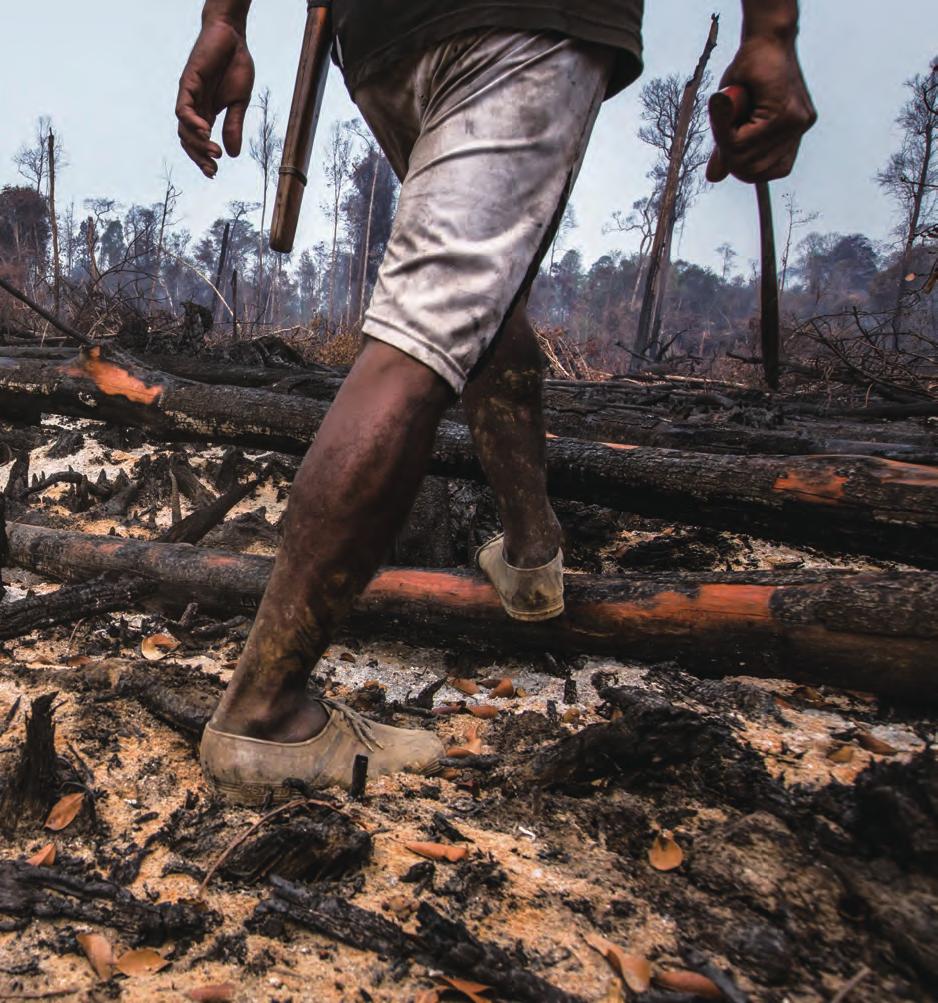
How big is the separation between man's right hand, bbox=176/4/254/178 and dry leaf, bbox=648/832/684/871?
164 centimetres

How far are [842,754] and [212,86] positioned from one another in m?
2.03

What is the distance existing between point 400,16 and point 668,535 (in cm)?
221

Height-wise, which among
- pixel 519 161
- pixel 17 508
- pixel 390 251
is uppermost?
pixel 519 161

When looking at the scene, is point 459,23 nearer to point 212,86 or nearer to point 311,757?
point 212,86

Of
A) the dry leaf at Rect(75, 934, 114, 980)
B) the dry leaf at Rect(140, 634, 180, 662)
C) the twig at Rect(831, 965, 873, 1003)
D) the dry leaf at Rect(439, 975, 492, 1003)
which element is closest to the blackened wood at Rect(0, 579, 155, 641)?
the dry leaf at Rect(140, 634, 180, 662)

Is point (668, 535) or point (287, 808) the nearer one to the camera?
point (287, 808)

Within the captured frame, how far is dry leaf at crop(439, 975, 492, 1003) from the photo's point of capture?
79 centimetres

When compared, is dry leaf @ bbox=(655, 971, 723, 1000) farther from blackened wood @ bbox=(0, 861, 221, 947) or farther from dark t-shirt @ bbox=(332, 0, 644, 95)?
dark t-shirt @ bbox=(332, 0, 644, 95)

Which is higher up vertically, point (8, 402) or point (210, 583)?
point (8, 402)

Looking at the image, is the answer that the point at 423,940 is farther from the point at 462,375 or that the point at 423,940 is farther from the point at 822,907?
the point at 462,375

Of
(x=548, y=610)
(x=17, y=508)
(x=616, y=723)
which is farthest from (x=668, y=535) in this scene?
(x=17, y=508)

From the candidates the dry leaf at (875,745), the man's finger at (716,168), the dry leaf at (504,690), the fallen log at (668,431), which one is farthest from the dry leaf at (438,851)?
the fallen log at (668,431)

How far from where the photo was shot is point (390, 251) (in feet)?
3.75

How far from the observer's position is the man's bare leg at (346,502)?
1.09 metres
